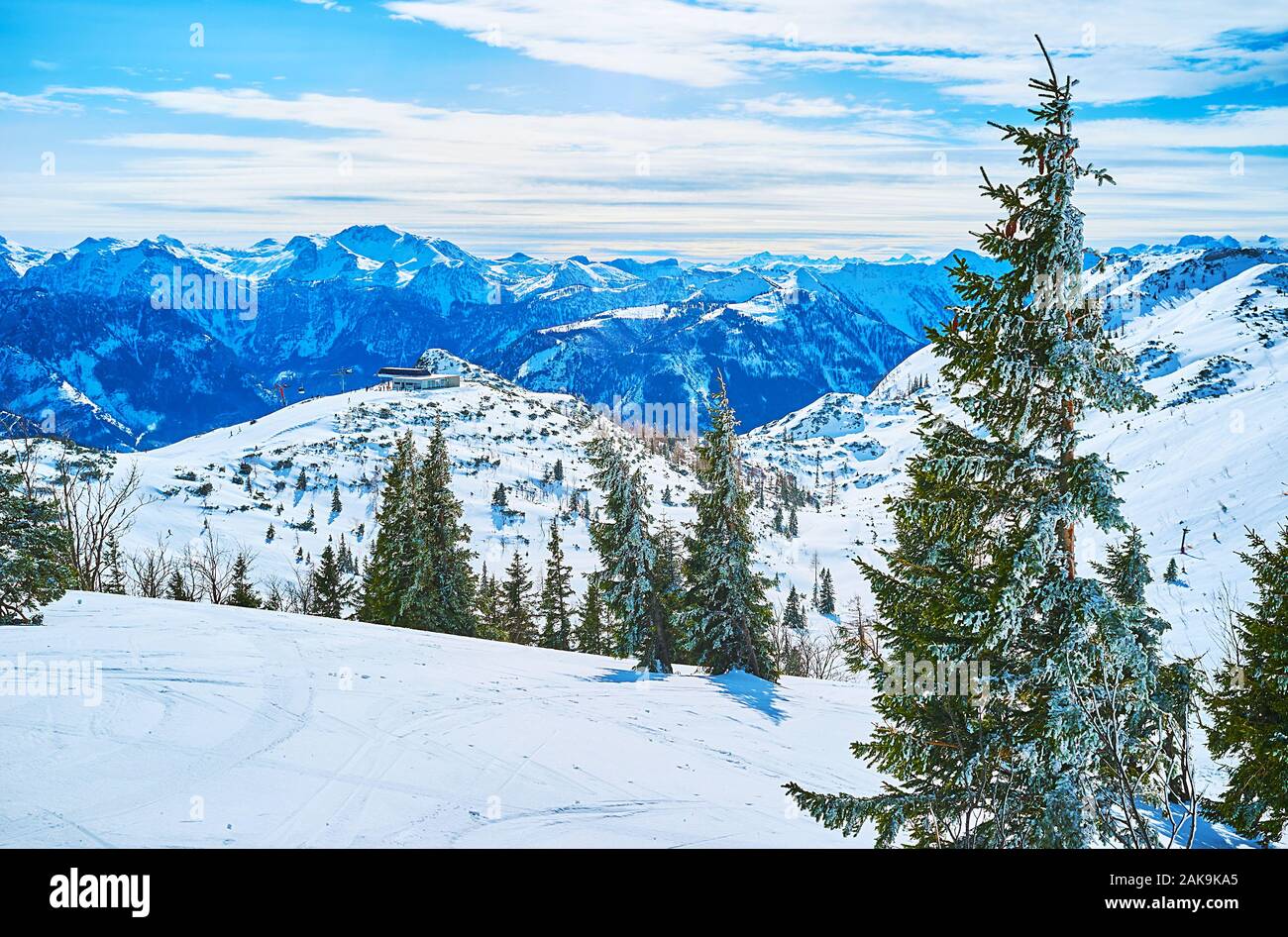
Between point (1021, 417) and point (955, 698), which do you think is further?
point (955, 698)

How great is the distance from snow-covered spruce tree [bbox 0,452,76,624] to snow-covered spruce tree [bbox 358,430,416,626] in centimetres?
1681

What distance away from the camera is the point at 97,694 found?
42.4 feet

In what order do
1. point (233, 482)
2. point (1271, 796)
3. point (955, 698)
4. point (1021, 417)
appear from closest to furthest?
1. point (1021, 417)
2. point (955, 698)
3. point (1271, 796)
4. point (233, 482)

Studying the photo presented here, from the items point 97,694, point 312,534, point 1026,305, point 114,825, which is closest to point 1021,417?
point 1026,305

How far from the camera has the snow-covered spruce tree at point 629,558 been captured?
32750mm

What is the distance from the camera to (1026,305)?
880 centimetres

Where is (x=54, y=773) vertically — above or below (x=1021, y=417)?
below

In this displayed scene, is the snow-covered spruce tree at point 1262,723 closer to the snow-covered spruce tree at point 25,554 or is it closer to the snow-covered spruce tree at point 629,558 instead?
the snow-covered spruce tree at point 629,558

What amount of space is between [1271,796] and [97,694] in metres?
21.4
